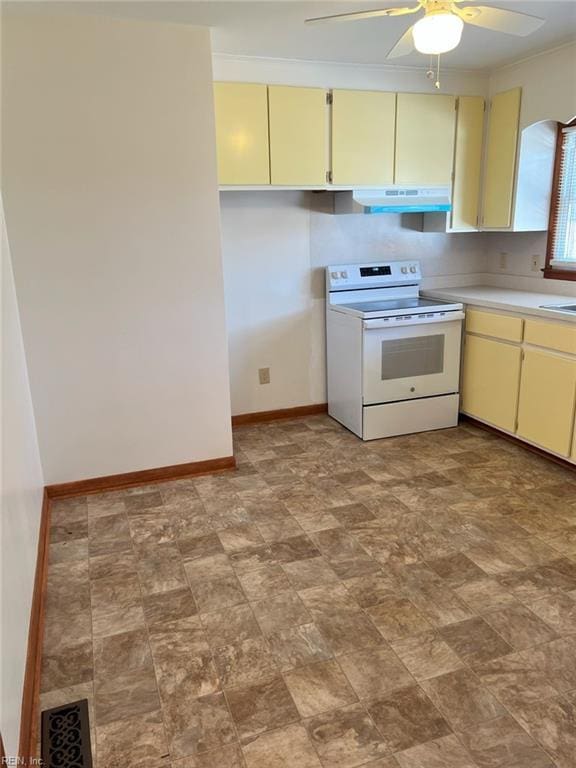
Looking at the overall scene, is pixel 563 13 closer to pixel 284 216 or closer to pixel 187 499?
pixel 284 216

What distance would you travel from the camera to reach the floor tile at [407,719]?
1.58 meters

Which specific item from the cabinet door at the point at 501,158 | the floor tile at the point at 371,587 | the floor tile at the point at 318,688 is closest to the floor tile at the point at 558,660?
the floor tile at the point at 371,587

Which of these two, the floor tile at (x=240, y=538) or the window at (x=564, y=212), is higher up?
the window at (x=564, y=212)

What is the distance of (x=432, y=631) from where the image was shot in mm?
2002

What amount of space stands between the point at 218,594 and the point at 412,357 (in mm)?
2164

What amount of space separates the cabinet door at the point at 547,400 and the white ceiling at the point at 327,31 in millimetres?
1799

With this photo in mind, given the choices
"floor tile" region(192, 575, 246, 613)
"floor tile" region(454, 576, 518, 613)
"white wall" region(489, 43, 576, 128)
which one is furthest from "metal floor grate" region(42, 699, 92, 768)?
"white wall" region(489, 43, 576, 128)

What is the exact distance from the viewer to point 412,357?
376cm

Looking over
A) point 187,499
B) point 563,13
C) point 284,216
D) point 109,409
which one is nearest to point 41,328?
point 109,409

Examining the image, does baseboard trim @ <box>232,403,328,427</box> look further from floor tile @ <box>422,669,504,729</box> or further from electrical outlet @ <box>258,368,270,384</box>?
floor tile @ <box>422,669,504,729</box>

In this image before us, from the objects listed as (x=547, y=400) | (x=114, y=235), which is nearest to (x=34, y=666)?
(x=114, y=235)

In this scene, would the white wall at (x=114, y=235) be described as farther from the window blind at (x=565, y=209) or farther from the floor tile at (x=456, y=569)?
the window blind at (x=565, y=209)

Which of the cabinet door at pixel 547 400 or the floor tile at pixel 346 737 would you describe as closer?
the floor tile at pixel 346 737

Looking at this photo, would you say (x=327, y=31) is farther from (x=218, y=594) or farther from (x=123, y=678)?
(x=123, y=678)
